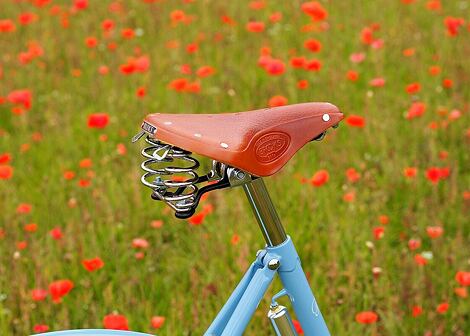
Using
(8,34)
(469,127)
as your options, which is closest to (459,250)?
(469,127)

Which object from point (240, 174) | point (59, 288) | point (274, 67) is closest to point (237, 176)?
point (240, 174)

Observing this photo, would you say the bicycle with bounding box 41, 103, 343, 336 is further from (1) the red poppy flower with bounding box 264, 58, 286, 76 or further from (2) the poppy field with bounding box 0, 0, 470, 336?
(1) the red poppy flower with bounding box 264, 58, 286, 76

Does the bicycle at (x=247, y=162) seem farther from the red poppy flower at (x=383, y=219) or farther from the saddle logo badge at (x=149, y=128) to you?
the red poppy flower at (x=383, y=219)

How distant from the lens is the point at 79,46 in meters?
5.00

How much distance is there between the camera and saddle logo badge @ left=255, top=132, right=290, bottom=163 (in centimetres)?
138

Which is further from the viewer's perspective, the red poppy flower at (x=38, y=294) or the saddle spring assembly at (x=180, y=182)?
the red poppy flower at (x=38, y=294)

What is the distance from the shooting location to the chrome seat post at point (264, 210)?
1.45 m

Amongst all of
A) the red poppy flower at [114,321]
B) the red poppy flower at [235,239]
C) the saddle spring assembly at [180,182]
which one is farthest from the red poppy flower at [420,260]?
the saddle spring assembly at [180,182]

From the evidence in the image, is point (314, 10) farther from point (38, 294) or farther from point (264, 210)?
point (264, 210)

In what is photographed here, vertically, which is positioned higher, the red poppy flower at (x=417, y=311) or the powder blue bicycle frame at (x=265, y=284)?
the powder blue bicycle frame at (x=265, y=284)

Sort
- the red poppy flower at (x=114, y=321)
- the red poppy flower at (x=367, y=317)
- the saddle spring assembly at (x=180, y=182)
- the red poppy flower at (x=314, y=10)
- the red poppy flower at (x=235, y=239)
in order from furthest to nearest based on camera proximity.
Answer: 1. the red poppy flower at (x=314, y=10)
2. the red poppy flower at (x=235, y=239)
3. the red poppy flower at (x=367, y=317)
4. the red poppy flower at (x=114, y=321)
5. the saddle spring assembly at (x=180, y=182)

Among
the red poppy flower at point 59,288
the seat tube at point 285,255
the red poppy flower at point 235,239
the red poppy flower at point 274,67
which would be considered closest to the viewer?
the seat tube at point 285,255

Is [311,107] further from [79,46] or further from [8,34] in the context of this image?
[8,34]

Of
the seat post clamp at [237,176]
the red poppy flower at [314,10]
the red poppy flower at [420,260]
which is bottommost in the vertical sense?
the red poppy flower at [420,260]
